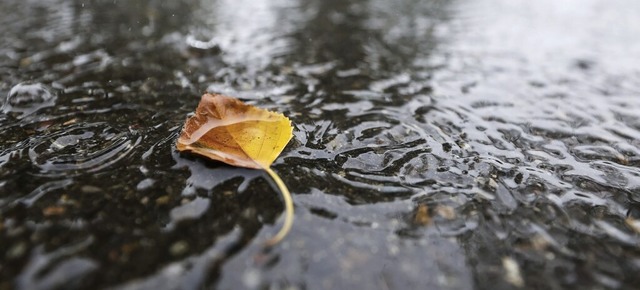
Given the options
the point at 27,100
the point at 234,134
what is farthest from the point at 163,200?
the point at 27,100

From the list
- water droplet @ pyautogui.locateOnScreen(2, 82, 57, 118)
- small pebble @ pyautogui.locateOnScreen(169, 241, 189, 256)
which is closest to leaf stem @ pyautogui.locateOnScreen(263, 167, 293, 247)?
small pebble @ pyautogui.locateOnScreen(169, 241, 189, 256)

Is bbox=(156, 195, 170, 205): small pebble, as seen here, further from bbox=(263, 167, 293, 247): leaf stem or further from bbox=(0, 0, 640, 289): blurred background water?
bbox=(263, 167, 293, 247): leaf stem

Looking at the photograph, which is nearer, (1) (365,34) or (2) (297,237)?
(2) (297,237)

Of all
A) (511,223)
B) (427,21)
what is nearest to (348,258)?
(511,223)

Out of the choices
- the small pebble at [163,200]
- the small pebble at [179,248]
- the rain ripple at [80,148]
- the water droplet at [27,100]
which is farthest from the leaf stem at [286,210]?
the water droplet at [27,100]

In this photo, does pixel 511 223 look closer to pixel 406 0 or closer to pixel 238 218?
pixel 238 218

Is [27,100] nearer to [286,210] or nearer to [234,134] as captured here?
[234,134]

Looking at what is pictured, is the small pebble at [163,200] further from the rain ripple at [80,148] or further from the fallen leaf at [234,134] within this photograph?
the rain ripple at [80,148]
